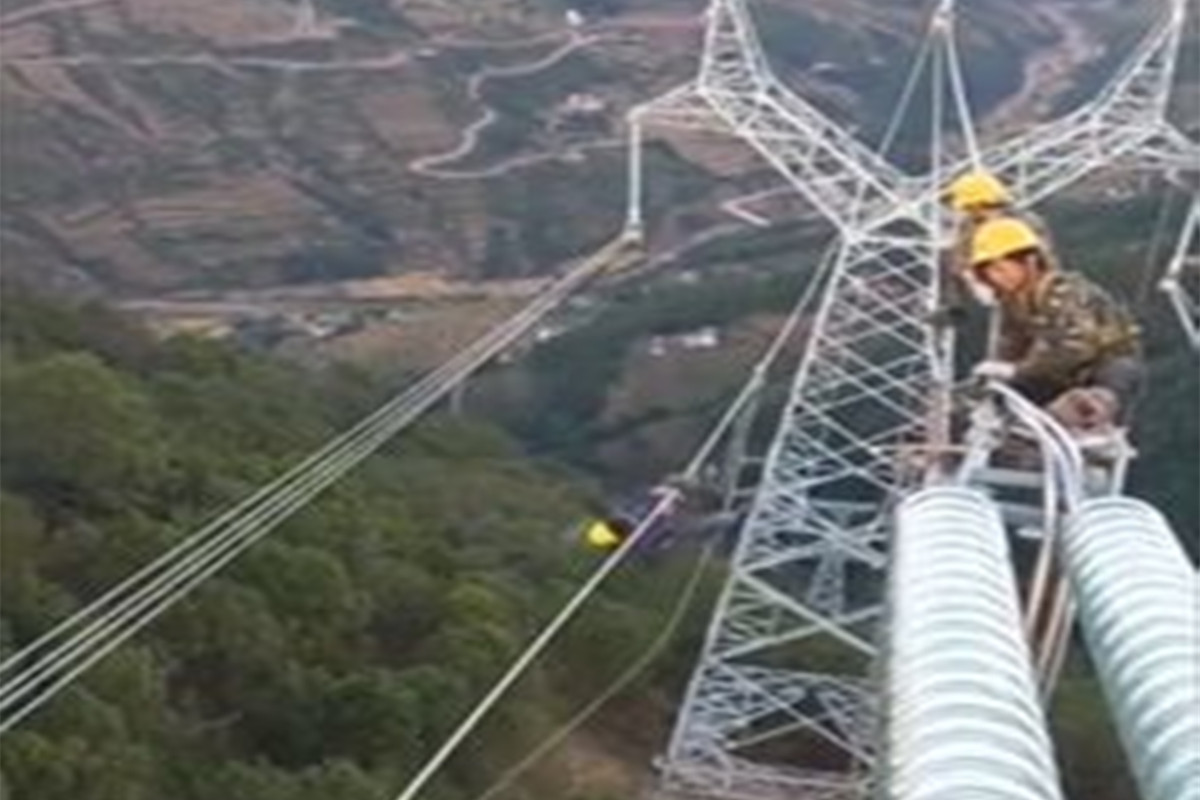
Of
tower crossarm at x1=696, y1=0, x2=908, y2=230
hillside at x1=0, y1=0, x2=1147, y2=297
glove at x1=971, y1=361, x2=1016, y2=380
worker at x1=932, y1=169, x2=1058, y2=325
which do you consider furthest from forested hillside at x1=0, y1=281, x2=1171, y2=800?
hillside at x1=0, y1=0, x2=1147, y2=297

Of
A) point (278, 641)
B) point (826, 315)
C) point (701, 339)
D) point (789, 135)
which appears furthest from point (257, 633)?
point (701, 339)

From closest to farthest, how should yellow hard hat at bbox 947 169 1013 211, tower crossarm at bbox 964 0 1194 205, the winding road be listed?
yellow hard hat at bbox 947 169 1013 211 < tower crossarm at bbox 964 0 1194 205 < the winding road

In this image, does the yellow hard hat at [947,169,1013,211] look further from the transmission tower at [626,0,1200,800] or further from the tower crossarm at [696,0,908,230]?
the tower crossarm at [696,0,908,230]

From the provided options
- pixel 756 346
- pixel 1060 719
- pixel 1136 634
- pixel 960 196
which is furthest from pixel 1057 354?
pixel 756 346

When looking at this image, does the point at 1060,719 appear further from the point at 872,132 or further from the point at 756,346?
the point at 872,132

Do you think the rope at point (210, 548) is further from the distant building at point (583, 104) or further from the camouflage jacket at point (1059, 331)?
the distant building at point (583, 104)

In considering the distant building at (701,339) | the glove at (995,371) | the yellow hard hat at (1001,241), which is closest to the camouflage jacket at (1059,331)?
the glove at (995,371)

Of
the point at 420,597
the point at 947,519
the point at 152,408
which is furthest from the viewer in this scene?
the point at 152,408
